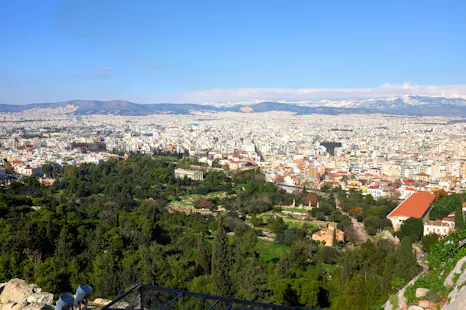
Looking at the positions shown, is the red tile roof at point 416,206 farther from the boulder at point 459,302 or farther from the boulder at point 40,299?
the boulder at point 40,299

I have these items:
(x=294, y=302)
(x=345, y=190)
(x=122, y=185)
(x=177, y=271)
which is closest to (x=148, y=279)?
(x=177, y=271)

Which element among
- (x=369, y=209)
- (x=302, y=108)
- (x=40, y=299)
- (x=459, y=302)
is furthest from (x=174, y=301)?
(x=302, y=108)

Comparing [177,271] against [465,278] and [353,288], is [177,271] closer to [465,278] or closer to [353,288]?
[353,288]

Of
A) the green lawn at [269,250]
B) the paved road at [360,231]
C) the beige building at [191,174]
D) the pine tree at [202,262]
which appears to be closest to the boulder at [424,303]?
the pine tree at [202,262]

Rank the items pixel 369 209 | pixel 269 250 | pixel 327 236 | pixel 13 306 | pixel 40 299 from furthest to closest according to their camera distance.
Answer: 1. pixel 369 209
2. pixel 327 236
3. pixel 269 250
4. pixel 40 299
5. pixel 13 306

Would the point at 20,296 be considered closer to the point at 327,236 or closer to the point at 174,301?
the point at 174,301

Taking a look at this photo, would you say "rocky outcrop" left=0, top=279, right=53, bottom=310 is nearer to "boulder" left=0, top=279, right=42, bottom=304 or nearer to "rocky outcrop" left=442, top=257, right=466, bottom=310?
"boulder" left=0, top=279, right=42, bottom=304

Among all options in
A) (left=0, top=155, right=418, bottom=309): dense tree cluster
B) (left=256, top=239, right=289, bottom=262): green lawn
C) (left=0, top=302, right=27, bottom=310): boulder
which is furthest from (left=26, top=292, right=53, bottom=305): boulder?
(left=256, top=239, right=289, bottom=262): green lawn
